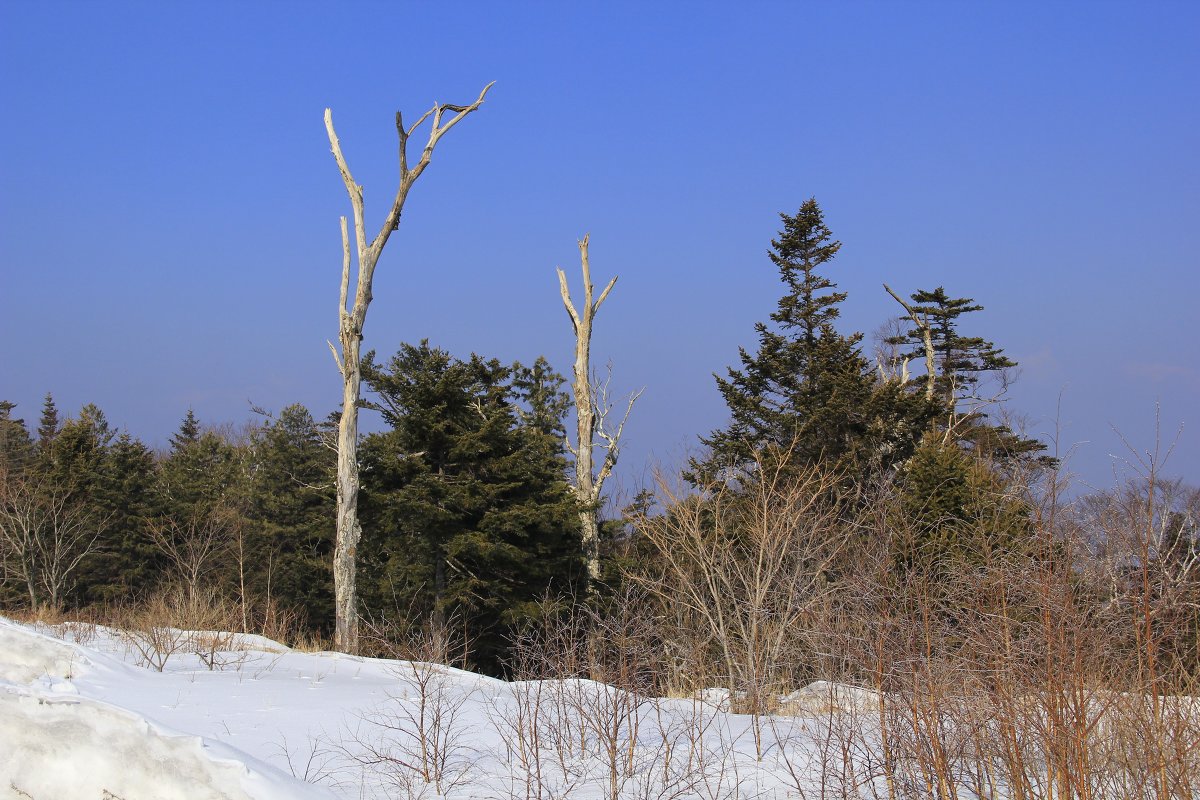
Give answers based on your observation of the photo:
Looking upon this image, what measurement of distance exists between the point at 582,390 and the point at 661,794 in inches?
711

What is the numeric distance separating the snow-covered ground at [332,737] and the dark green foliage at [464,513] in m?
10.0

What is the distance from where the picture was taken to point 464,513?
2216 cm

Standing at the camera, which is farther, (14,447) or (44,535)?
(14,447)

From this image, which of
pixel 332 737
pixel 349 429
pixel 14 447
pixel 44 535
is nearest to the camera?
pixel 332 737

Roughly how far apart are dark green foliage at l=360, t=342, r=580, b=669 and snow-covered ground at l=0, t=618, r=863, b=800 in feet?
32.9

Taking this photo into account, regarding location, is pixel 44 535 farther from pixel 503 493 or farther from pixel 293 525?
pixel 503 493

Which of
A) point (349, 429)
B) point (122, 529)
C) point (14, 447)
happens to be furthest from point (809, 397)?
point (14, 447)

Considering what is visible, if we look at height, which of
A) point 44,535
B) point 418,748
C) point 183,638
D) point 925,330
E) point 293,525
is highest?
point 925,330

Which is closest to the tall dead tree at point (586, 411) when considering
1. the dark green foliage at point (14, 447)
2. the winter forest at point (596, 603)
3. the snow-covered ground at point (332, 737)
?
the winter forest at point (596, 603)

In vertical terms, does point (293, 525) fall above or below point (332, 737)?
above

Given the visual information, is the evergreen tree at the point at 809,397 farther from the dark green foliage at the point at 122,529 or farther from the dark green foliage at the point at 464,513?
the dark green foliage at the point at 122,529

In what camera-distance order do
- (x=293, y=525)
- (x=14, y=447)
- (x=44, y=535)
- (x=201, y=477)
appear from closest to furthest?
(x=44, y=535) → (x=293, y=525) → (x=201, y=477) → (x=14, y=447)

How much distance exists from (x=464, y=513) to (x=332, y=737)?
1467 centimetres

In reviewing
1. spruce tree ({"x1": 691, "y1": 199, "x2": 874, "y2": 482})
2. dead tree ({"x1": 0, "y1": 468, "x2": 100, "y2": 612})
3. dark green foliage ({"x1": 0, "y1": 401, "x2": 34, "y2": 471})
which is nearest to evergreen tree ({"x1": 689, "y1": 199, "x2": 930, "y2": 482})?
spruce tree ({"x1": 691, "y1": 199, "x2": 874, "y2": 482})
